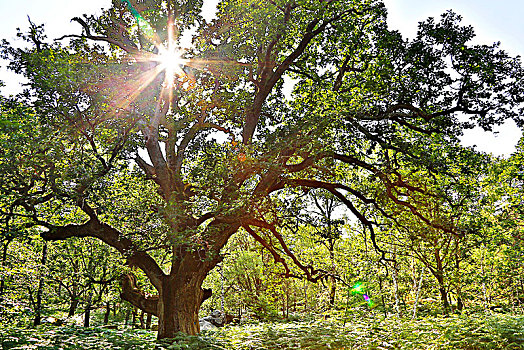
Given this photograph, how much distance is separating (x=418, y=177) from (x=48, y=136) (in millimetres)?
9902

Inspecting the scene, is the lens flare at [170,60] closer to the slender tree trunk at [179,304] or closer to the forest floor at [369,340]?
the slender tree trunk at [179,304]

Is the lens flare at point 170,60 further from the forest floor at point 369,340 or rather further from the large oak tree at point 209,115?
the forest floor at point 369,340

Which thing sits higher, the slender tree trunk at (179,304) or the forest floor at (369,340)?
the slender tree trunk at (179,304)

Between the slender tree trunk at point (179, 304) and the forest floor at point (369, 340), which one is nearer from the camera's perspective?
the forest floor at point (369, 340)

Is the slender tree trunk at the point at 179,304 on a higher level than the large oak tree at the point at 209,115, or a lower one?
lower

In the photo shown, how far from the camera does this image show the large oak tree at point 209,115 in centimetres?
682

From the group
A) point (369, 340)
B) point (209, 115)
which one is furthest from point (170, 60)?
point (369, 340)

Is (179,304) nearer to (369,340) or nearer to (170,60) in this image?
(369,340)

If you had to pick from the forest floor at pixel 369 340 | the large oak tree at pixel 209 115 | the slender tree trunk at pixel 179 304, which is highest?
the large oak tree at pixel 209 115

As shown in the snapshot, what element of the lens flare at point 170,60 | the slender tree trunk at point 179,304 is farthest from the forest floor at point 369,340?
the lens flare at point 170,60

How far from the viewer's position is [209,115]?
10.2 m

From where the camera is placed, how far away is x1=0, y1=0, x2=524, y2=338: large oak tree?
6.82 metres

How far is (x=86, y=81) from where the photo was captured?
671cm

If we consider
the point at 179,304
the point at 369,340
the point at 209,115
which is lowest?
the point at 369,340
